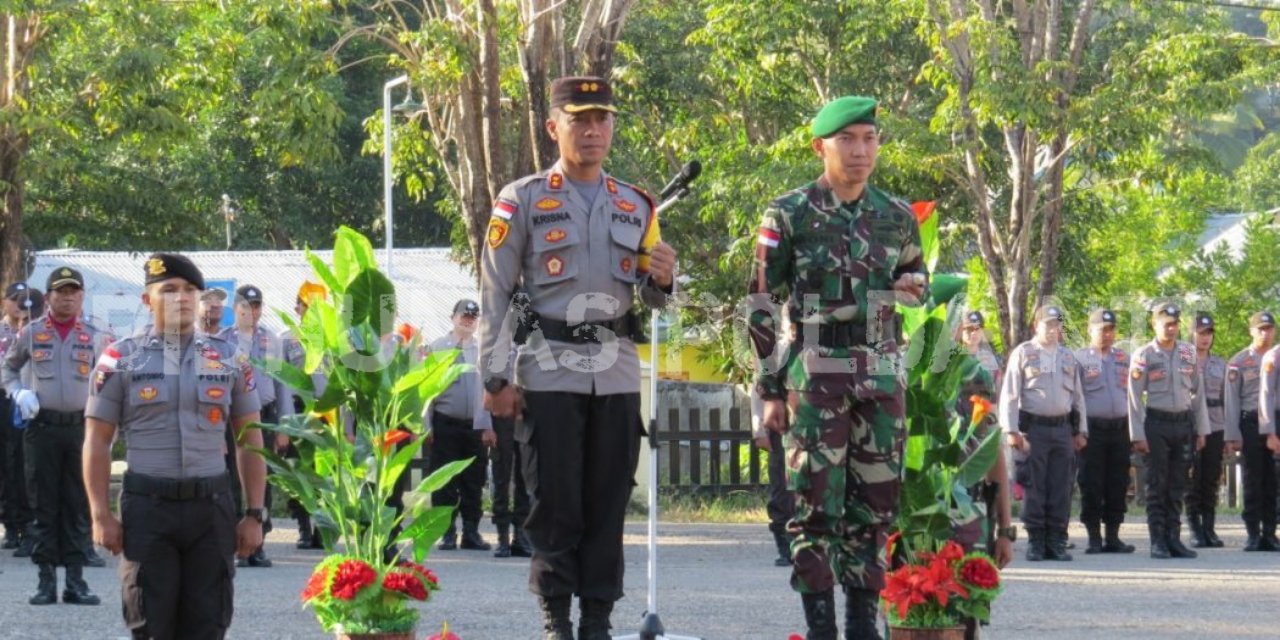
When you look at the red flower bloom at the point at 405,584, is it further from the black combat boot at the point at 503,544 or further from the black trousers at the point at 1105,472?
the black trousers at the point at 1105,472

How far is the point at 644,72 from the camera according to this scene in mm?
24625

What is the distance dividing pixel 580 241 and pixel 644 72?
17.9 m

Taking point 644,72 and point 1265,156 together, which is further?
point 1265,156

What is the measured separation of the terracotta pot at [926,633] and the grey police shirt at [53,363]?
647 cm

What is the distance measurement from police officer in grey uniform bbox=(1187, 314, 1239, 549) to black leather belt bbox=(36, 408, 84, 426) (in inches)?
359

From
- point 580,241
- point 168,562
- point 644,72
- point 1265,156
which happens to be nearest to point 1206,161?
point 644,72

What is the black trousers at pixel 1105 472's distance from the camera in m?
15.2

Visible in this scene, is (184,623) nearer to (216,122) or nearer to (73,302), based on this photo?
(73,302)

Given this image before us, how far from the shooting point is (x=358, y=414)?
768cm

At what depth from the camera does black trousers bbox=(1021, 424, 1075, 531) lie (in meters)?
14.4

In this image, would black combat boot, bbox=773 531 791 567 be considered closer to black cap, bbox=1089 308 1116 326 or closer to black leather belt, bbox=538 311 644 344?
black cap, bbox=1089 308 1116 326

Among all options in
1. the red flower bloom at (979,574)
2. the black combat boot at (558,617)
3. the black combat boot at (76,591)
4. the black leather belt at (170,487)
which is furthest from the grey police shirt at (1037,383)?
the black leather belt at (170,487)

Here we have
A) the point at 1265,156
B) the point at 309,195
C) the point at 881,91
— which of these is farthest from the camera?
the point at 1265,156

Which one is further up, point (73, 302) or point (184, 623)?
point (73, 302)
